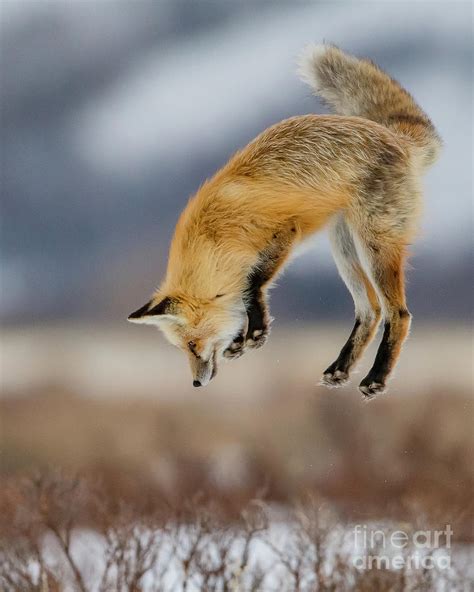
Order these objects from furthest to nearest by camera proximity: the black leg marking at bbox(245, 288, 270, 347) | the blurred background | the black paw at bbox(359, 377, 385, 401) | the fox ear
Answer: the blurred background
the black paw at bbox(359, 377, 385, 401)
the black leg marking at bbox(245, 288, 270, 347)
the fox ear

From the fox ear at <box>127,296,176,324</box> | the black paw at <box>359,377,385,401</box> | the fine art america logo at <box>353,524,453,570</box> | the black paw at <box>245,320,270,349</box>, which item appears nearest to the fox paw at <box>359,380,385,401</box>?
the black paw at <box>359,377,385,401</box>

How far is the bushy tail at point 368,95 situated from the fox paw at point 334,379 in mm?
865

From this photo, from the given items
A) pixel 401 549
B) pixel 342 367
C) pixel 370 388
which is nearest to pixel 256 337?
pixel 342 367

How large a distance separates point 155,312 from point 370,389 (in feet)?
2.92

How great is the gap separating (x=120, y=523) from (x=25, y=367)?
0.77 metres

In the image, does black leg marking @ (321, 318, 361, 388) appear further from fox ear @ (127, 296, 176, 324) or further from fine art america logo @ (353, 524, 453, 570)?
fox ear @ (127, 296, 176, 324)

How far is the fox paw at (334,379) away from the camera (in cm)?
353

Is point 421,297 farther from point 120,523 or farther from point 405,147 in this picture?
point 120,523

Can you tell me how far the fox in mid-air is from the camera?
3285 mm

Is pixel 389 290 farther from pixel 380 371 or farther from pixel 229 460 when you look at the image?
pixel 229 460

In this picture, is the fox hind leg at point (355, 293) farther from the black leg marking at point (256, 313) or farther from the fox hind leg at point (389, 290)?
the black leg marking at point (256, 313)

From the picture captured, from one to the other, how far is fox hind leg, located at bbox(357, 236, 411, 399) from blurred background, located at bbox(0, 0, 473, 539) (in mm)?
105

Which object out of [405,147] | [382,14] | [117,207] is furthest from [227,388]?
[382,14]

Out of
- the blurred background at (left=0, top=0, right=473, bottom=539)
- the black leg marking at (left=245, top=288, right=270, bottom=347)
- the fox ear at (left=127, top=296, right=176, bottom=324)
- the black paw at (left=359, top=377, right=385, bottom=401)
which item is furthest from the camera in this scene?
the blurred background at (left=0, top=0, right=473, bottom=539)
